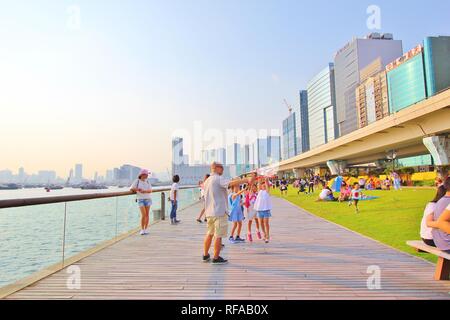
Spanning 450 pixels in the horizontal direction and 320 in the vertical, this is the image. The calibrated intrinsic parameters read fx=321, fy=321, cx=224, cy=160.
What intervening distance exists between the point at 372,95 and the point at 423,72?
29.7 m

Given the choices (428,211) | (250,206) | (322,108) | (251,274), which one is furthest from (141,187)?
(322,108)

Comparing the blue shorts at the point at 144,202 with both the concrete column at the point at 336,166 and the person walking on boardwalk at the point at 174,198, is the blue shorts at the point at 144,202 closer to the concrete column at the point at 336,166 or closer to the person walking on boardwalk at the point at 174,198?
the person walking on boardwalk at the point at 174,198

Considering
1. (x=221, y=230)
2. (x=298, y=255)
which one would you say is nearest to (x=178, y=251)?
(x=221, y=230)

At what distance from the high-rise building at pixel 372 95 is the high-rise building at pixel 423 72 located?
9.25 m

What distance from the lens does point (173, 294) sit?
3.89m

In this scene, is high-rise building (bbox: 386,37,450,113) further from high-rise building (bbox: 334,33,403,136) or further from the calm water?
the calm water

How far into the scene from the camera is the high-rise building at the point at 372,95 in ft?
392

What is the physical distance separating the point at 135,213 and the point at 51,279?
224 inches

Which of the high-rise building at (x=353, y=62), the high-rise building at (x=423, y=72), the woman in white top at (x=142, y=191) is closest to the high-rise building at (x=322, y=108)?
the high-rise building at (x=353, y=62)

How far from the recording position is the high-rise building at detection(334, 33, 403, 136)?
143 m

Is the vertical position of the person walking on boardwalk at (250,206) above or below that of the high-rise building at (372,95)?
below

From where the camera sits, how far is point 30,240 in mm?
6750

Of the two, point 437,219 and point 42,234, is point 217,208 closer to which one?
point 437,219
